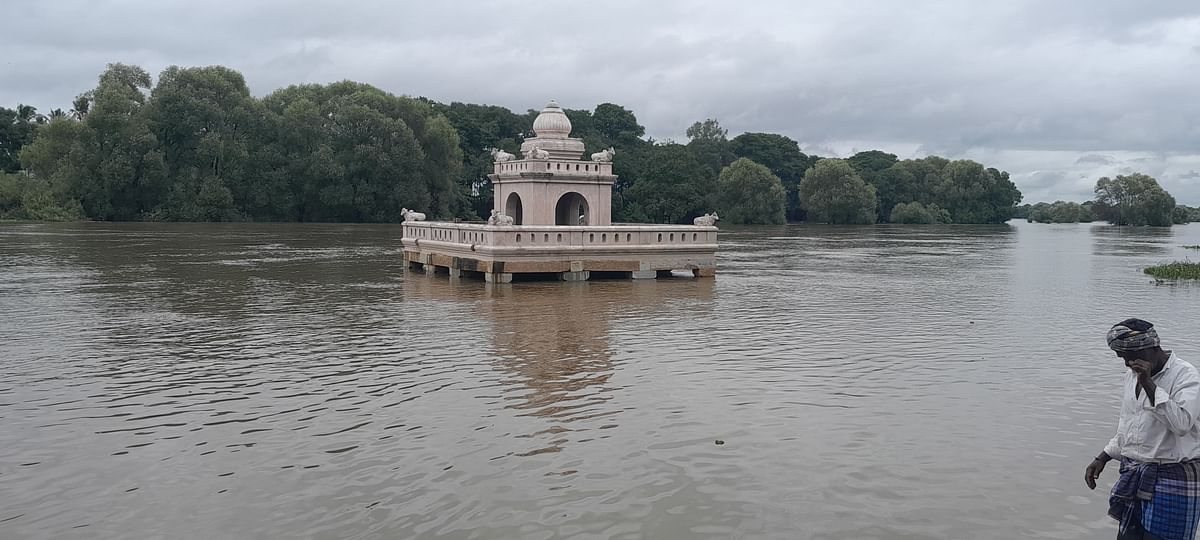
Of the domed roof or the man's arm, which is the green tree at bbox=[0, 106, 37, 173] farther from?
the man's arm

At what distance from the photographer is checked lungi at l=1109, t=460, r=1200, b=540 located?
228 inches

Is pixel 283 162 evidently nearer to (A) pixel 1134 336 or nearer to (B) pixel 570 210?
(B) pixel 570 210

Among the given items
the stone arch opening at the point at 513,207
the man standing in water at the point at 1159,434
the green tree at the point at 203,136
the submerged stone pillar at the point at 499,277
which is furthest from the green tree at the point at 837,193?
the man standing in water at the point at 1159,434

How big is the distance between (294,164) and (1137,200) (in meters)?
99.3

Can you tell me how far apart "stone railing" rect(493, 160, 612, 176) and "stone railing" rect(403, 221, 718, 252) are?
116 inches

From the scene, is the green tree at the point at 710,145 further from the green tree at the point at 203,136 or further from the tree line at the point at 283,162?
the green tree at the point at 203,136

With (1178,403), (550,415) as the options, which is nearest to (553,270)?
(550,415)

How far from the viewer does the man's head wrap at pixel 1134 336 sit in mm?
5758

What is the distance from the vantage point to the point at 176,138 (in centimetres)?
7331

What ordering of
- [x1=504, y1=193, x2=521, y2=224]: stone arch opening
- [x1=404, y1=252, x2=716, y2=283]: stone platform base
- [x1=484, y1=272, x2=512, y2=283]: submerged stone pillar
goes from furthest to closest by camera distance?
1. [x1=504, y1=193, x2=521, y2=224]: stone arch opening
2. [x1=404, y1=252, x2=716, y2=283]: stone platform base
3. [x1=484, y1=272, x2=512, y2=283]: submerged stone pillar

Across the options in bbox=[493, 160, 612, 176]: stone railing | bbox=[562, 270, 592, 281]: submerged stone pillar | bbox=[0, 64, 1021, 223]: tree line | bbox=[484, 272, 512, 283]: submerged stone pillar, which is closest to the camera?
bbox=[484, 272, 512, 283]: submerged stone pillar

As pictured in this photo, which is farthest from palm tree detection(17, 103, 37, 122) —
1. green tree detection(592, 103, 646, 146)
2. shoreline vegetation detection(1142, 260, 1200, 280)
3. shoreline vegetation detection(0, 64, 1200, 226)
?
shoreline vegetation detection(1142, 260, 1200, 280)

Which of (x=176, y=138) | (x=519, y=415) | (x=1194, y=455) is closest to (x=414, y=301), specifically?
(x=519, y=415)

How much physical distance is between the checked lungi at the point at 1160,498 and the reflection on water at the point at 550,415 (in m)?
1.87
